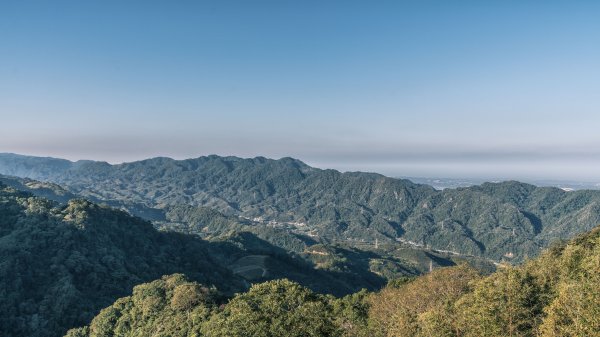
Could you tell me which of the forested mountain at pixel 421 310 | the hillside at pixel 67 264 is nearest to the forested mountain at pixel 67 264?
the hillside at pixel 67 264

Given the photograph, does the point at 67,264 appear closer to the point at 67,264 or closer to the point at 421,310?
the point at 67,264

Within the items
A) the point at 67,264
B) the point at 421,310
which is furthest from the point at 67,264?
the point at 421,310

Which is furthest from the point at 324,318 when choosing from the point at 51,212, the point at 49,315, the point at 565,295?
the point at 51,212

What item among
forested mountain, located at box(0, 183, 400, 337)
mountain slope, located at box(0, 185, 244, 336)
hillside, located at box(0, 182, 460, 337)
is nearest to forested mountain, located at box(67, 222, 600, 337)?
mountain slope, located at box(0, 185, 244, 336)

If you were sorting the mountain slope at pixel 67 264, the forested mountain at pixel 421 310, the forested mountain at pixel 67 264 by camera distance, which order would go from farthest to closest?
the mountain slope at pixel 67 264 < the forested mountain at pixel 67 264 < the forested mountain at pixel 421 310

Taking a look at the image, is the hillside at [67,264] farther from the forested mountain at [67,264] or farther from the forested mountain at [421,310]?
the forested mountain at [421,310]

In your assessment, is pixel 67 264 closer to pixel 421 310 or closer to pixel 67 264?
pixel 67 264

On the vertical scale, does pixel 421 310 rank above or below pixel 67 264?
above

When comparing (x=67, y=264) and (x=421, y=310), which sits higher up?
(x=421, y=310)

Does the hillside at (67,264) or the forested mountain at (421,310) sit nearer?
the forested mountain at (421,310)

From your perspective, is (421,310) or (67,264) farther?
(67,264)
